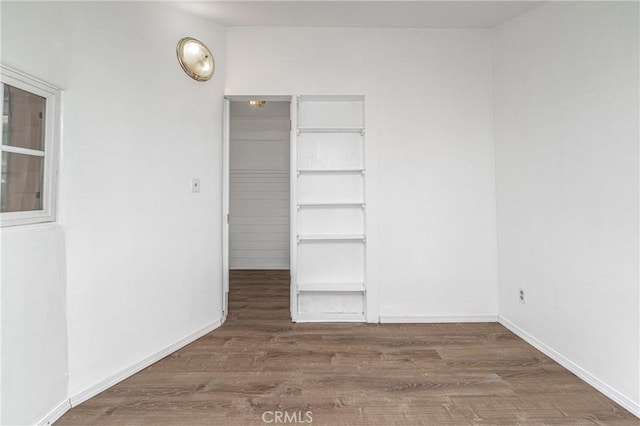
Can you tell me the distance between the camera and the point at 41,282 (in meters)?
1.53

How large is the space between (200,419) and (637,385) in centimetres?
241

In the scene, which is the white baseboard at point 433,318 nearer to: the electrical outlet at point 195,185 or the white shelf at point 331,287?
the white shelf at point 331,287

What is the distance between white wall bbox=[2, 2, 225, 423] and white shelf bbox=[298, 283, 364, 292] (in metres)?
0.88

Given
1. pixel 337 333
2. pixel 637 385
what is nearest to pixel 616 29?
pixel 637 385

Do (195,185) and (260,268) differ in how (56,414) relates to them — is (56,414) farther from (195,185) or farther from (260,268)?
(260,268)

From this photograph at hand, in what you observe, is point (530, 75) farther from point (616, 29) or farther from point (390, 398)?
point (390, 398)

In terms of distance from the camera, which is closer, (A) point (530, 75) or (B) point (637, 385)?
(B) point (637, 385)

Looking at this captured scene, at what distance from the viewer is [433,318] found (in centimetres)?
285

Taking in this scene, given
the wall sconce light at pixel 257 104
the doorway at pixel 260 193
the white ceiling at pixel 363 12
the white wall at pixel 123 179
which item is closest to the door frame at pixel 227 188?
the white wall at pixel 123 179

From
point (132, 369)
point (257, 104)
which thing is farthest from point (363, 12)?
point (132, 369)

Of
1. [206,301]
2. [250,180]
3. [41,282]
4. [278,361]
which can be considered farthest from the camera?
[250,180]

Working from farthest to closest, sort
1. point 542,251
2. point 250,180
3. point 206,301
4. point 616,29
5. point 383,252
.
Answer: point 250,180, point 383,252, point 206,301, point 542,251, point 616,29

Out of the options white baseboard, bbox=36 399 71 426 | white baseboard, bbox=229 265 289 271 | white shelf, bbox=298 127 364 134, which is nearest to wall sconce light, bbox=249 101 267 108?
white shelf, bbox=298 127 364 134

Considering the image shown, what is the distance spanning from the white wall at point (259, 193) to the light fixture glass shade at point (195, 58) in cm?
249
